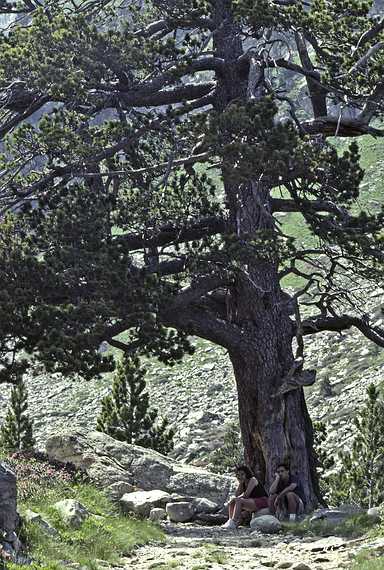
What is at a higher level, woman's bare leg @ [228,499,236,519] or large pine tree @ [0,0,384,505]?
large pine tree @ [0,0,384,505]

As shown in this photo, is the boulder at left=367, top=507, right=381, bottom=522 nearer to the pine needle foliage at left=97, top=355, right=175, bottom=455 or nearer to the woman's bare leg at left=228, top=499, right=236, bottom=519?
the woman's bare leg at left=228, top=499, right=236, bottom=519

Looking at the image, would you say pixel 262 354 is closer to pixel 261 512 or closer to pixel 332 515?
pixel 261 512

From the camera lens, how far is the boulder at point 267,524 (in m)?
13.2

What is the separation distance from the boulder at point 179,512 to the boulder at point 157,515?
11cm

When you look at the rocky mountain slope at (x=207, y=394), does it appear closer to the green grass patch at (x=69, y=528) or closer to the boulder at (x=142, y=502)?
the boulder at (x=142, y=502)

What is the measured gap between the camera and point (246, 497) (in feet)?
49.6

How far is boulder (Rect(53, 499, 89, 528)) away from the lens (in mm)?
10273

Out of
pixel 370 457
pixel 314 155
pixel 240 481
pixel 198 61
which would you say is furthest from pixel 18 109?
pixel 370 457

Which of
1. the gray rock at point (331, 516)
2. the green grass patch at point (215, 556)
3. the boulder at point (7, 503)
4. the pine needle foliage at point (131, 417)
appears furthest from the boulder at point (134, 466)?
the pine needle foliage at point (131, 417)

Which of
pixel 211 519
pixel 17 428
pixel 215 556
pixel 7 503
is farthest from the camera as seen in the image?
pixel 17 428

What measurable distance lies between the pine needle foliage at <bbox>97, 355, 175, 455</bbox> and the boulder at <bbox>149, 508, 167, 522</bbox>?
49.2 feet

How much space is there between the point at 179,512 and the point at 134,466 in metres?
2.20

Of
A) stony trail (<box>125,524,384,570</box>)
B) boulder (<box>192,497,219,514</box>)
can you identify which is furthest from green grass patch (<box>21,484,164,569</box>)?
boulder (<box>192,497,219,514</box>)

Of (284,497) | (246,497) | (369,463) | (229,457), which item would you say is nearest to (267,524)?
(246,497)
